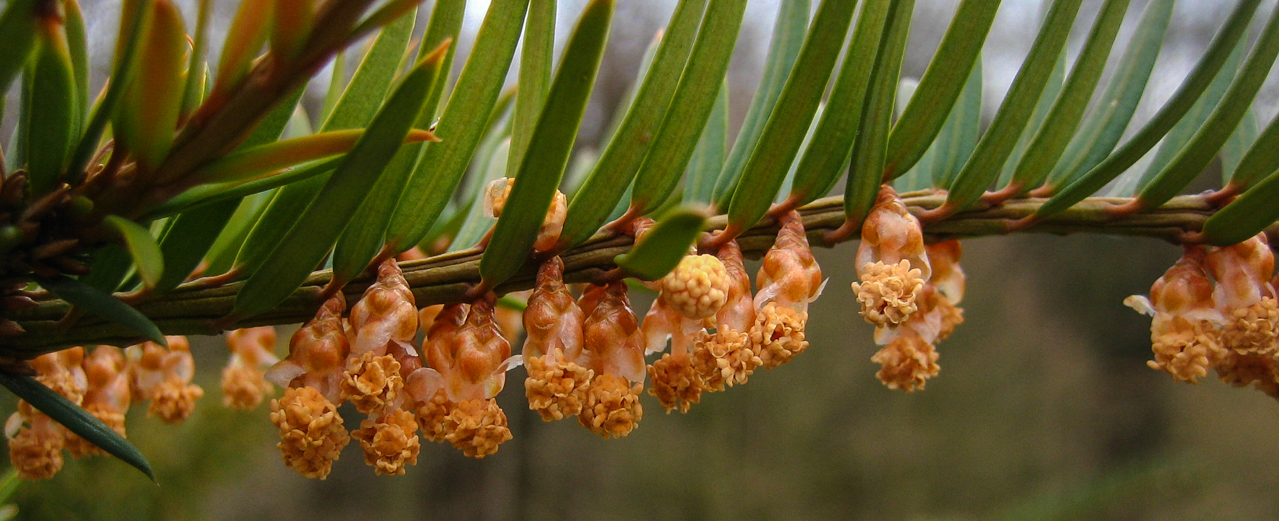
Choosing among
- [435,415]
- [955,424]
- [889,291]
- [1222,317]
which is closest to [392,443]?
[435,415]

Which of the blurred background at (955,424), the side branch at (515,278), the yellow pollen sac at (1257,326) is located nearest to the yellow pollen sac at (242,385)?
the side branch at (515,278)

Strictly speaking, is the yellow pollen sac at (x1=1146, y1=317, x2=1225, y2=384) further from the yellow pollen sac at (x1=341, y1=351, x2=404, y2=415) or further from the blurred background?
the blurred background

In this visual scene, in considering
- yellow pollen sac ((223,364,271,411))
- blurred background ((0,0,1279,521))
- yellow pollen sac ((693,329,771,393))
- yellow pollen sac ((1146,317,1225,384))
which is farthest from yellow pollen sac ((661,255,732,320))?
blurred background ((0,0,1279,521))

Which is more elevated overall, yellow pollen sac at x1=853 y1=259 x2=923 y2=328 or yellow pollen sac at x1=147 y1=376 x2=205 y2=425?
yellow pollen sac at x1=853 y1=259 x2=923 y2=328

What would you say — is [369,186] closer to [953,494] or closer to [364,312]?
[364,312]

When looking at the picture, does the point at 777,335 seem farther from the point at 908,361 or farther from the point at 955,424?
the point at 955,424

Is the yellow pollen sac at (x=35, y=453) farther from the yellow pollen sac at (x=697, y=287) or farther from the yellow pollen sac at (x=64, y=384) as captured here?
the yellow pollen sac at (x=697, y=287)

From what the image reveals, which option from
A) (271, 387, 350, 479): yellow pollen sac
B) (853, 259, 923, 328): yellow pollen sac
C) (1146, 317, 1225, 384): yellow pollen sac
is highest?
(1146, 317, 1225, 384): yellow pollen sac
